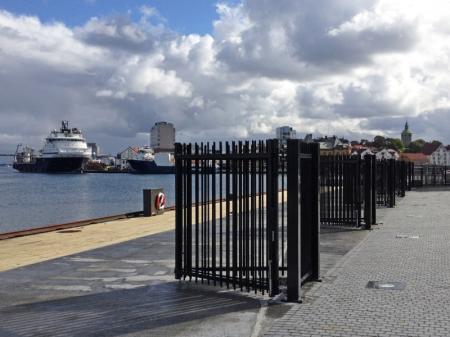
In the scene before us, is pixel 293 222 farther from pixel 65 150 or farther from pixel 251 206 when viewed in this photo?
pixel 65 150

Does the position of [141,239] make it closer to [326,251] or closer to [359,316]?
[326,251]

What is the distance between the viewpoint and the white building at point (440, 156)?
185500 mm

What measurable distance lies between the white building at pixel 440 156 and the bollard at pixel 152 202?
171 metres

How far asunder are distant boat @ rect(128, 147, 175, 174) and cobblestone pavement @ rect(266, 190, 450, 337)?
156m

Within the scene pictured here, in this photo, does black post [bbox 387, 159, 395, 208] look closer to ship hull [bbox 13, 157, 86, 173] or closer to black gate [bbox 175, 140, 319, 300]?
black gate [bbox 175, 140, 319, 300]

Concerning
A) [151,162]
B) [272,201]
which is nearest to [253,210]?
[272,201]

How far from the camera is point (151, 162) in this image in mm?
169000

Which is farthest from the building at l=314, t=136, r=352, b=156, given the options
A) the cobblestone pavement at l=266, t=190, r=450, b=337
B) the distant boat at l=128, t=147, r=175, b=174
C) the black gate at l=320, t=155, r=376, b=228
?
the distant boat at l=128, t=147, r=175, b=174

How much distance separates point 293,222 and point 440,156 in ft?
634

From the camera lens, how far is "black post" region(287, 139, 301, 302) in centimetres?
793

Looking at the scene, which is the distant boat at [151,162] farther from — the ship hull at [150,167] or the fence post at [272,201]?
the fence post at [272,201]

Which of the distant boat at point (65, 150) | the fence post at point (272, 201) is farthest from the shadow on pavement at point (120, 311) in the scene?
the distant boat at point (65, 150)

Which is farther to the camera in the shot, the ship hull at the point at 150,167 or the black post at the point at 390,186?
the ship hull at the point at 150,167

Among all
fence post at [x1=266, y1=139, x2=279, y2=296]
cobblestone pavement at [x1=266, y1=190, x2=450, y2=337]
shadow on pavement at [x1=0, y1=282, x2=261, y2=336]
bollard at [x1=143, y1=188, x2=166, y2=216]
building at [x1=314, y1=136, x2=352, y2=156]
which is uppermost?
building at [x1=314, y1=136, x2=352, y2=156]
